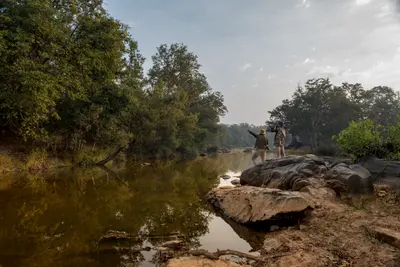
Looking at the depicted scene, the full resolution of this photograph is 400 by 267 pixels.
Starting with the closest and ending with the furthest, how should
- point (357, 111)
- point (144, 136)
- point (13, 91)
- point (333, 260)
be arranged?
1. point (333, 260)
2. point (13, 91)
3. point (144, 136)
4. point (357, 111)

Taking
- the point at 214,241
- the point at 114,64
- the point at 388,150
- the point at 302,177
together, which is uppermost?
the point at 114,64

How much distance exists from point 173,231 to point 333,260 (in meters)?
3.44

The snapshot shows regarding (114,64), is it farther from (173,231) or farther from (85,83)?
(173,231)

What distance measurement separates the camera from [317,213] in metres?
6.84

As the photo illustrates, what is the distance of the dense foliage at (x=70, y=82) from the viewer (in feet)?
44.9

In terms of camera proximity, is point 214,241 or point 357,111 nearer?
point 214,241

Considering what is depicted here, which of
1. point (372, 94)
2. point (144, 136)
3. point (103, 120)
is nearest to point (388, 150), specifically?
point (103, 120)

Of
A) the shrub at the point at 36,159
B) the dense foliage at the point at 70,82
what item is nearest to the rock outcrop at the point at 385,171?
the dense foliage at the point at 70,82

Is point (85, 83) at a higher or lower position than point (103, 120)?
higher

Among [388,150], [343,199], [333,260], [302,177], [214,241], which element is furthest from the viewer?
[388,150]

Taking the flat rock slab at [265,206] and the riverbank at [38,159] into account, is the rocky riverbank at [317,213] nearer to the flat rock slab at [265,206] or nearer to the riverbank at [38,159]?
the flat rock slab at [265,206]

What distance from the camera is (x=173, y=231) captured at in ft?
20.2

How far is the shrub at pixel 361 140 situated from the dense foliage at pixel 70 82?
1530 centimetres

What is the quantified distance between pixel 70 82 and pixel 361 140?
16.8 m
